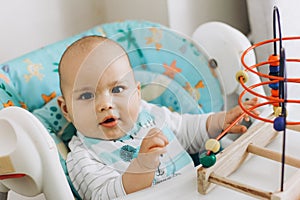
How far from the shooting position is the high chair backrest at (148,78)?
1008mm

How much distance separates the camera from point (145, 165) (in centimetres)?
87

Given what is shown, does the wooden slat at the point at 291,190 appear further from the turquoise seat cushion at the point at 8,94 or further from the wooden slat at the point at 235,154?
the turquoise seat cushion at the point at 8,94

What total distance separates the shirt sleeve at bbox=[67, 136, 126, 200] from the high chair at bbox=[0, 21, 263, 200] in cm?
3

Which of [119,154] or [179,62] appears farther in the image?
[179,62]

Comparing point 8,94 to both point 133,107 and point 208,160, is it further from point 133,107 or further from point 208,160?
point 208,160

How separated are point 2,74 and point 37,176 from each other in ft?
1.32

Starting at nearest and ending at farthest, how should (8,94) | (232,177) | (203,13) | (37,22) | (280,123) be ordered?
(280,123) → (232,177) → (8,94) → (37,22) → (203,13)

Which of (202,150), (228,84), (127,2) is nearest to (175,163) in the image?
(202,150)

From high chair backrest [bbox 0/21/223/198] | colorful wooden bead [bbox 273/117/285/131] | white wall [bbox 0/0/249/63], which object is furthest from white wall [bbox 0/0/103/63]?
colorful wooden bead [bbox 273/117/285/131]

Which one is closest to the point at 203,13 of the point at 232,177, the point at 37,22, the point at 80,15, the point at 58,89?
the point at 80,15

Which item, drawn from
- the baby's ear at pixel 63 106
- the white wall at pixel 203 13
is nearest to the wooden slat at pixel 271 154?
the baby's ear at pixel 63 106

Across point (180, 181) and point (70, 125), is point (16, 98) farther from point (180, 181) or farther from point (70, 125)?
point (180, 181)

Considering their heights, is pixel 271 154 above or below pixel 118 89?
below

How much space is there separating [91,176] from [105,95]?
147mm
